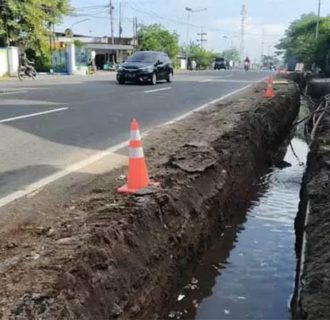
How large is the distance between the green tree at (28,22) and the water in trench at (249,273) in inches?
1146

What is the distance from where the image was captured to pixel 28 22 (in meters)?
34.2

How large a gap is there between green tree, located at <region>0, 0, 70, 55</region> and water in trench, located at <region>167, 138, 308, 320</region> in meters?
29.1

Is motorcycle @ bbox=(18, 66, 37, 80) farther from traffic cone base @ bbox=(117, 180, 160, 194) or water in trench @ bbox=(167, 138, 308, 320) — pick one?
traffic cone base @ bbox=(117, 180, 160, 194)

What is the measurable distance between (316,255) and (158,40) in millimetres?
65258

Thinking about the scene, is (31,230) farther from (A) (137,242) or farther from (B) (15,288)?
(B) (15,288)

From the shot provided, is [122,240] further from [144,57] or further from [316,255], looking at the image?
[144,57]

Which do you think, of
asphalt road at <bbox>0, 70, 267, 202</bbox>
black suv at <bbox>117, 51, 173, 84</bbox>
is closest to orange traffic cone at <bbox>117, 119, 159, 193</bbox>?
asphalt road at <bbox>0, 70, 267, 202</bbox>

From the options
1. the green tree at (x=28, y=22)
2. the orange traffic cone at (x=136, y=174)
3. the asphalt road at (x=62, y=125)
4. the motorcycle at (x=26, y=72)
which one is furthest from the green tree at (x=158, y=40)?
the orange traffic cone at (x=136, y=174)

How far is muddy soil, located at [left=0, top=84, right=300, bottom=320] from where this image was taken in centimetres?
305

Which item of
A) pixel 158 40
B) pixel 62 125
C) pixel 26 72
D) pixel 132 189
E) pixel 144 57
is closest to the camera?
pixel 132 189

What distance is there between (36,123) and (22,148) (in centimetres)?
242

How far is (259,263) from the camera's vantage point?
5570 mm

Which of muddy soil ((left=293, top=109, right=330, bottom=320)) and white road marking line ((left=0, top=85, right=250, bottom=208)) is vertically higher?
white road marking line ((left=0, top=85, right=250, bottom=208))

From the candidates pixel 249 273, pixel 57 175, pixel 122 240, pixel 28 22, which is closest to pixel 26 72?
pixel 28 22
